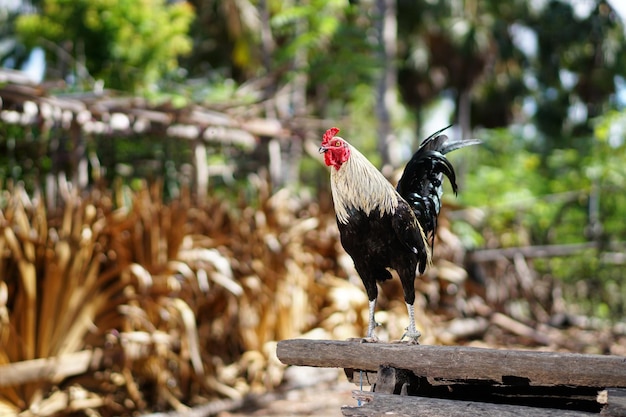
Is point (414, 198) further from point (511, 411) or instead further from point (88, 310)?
point (88, 310)

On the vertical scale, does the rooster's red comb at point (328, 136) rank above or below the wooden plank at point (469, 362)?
above

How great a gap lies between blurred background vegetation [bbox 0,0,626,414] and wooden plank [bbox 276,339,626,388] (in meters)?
3.23

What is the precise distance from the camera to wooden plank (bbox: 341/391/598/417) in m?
2.44

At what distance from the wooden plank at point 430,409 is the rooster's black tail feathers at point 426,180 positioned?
86cm

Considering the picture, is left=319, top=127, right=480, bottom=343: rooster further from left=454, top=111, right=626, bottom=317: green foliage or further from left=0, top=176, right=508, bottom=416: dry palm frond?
left=454, top=111, right=626, bottom=317: green foliage

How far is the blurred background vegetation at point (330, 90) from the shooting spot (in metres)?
7.42

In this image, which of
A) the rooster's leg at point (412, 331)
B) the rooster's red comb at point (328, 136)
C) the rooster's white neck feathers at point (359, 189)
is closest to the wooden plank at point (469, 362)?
the rooster's leg at point (412, 331)

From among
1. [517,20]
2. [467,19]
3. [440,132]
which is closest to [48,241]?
[440,132]

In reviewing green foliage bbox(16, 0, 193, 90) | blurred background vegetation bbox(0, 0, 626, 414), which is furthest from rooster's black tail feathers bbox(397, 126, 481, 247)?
green foliage bbox(16, 0, 193, 90)

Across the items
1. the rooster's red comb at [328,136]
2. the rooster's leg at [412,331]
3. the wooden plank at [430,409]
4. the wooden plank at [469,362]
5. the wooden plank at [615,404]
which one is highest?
the rooster's red comb at [328,136]

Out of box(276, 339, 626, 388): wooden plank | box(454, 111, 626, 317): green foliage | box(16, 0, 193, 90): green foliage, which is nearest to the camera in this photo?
box(276, 339, 626, 388): wooden plank

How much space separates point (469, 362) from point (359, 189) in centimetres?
78

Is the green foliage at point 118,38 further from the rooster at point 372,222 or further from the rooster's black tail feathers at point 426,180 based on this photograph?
the rooster at point 372,222

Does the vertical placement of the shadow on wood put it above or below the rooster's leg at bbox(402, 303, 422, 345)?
below
